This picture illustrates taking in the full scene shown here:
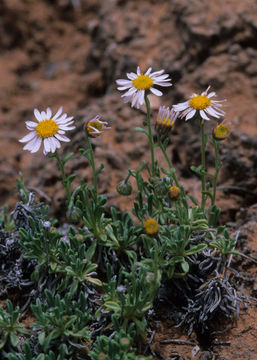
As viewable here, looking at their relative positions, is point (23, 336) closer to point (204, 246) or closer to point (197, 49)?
point (204, 246)

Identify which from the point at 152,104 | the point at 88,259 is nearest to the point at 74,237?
the point at 88,259

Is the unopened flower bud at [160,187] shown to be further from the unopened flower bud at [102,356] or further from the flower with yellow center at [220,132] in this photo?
the unopened flower bud at [102,356]

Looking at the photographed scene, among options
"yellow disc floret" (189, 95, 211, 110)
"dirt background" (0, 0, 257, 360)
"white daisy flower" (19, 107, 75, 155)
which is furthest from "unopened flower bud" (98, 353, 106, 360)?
"yellow disc floret" (189, 95, 211, 110)

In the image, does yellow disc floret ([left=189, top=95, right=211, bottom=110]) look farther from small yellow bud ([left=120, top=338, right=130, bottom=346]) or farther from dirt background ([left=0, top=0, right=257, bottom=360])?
small yellow bud ([left=120, top=338, right=130, bottom=346])

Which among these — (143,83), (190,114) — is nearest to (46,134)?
(143,83)

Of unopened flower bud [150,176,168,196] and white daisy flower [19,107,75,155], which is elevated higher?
white daisy flower [19,107,75,155]

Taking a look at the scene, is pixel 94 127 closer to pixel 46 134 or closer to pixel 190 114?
pixel 46 134
